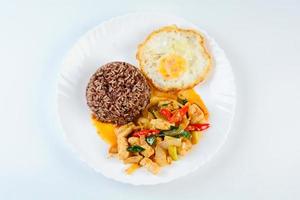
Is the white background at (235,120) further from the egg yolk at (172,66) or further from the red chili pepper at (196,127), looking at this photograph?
the egg yolk at (172,66)

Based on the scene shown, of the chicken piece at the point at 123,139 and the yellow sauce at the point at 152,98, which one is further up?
the yellow sauce at the point at 152,98

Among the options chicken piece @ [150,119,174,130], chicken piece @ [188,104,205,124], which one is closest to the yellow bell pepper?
chicken piece @ [150,119,174,130]

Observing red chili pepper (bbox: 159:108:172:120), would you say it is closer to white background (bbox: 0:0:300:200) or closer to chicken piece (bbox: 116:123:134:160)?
chicken piece (bbox: 116:123:134:160)

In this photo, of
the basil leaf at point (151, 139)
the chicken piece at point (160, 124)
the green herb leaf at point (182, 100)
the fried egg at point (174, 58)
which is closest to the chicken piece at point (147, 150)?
the basil leaf at point (151, 139)

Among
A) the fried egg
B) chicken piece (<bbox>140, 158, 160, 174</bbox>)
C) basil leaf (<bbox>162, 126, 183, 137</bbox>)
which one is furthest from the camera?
the fried egg

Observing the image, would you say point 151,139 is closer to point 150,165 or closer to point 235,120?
point 150,165

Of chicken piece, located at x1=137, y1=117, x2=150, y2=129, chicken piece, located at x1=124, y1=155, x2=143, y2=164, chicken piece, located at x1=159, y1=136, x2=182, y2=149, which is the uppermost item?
chicken piece, located at x1=137, y1=117, x2=150, y2=129

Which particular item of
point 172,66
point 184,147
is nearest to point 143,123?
point 184,147
